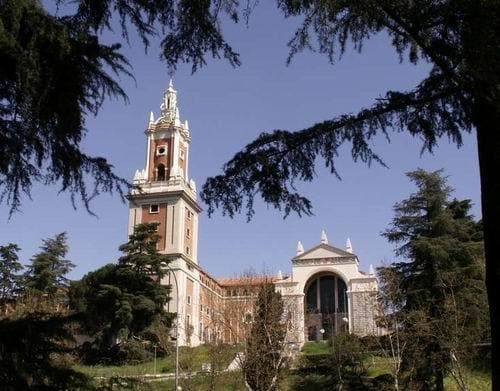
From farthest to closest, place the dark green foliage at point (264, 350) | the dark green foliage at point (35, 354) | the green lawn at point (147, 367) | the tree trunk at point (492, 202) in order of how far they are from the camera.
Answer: the green lawn at point (147, 367) → the dark green foliage at point (264, 350) → the tree trunk at point (492, 202) → the dark green foliage at point (35, 354)

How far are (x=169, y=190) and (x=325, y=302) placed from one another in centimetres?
1870

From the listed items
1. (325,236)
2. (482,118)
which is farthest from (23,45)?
(325,236)

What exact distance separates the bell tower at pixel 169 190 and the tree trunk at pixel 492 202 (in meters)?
53.5

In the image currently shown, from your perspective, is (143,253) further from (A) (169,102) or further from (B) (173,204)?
(A) (169,102)

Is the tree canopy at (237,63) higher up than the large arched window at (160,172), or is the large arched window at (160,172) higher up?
the large arched window at (160,172)

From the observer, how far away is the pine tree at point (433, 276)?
25219 mm

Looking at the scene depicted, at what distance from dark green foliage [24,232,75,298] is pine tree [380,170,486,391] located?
1224 inches

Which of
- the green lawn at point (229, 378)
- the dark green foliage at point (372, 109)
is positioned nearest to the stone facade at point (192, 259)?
the green lawn at point (229, 378)

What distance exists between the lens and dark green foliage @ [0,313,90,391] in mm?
5016

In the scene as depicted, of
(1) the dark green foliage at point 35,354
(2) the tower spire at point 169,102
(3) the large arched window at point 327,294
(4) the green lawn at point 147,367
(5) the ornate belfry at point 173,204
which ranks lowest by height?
(1) the dark green foliage at point 35,354

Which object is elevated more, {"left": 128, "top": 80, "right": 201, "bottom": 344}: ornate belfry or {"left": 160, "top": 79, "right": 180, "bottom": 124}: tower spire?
{"left": 160, "top": 79, "right": 180, "bottom": 124}: tower spire

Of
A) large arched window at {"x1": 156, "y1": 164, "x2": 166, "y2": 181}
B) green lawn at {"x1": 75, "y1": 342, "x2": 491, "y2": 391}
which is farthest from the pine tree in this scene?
→ large arched window at {"x1": 156, "y1": 164, "x2": 166, "y2": 181}

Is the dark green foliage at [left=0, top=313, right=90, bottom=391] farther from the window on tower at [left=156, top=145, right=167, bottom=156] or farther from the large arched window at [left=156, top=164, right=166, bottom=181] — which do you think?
the window on tower at [left=156, top=145, right=167, bottom=156]

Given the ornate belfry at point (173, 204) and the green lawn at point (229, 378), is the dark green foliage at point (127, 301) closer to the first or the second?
the green lawn at point (229, 378)
